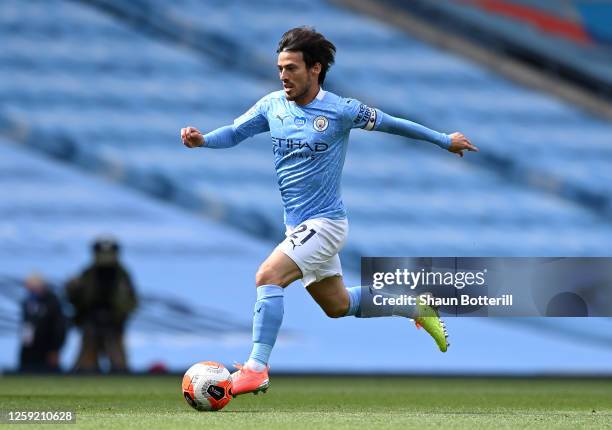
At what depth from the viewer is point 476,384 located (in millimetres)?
14539

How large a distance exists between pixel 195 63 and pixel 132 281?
4.90 metres

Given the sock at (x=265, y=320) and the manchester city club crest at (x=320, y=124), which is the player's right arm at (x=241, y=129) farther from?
the sock at (x=265, y=320)

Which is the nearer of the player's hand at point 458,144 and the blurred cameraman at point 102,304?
the player's hand at point 458,144

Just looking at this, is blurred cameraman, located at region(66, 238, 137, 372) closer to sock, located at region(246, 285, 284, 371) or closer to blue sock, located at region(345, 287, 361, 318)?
blue sock, located at region(345, 287, 361, 318)

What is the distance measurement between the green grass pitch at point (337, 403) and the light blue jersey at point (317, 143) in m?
1.16

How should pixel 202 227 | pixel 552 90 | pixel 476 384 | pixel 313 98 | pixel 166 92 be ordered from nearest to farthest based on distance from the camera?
1. pixel 313 98
2. pixel 476 384
3. pixel 202 227
4. pixel 166 92
5. pixel 552 90

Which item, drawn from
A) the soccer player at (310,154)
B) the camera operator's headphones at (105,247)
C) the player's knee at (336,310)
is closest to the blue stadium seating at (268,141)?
the camera operator's headphones at (105,247)

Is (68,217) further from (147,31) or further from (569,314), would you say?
(569,314)

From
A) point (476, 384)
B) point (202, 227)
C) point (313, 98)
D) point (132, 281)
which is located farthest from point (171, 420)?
point (202, 227)

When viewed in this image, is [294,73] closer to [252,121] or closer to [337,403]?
[252,121]

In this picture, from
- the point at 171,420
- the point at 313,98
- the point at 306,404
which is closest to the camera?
the point at 171,420

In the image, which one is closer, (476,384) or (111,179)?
(476,384)

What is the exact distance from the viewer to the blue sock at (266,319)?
25.7ft

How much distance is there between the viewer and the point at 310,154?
806 centimetres
